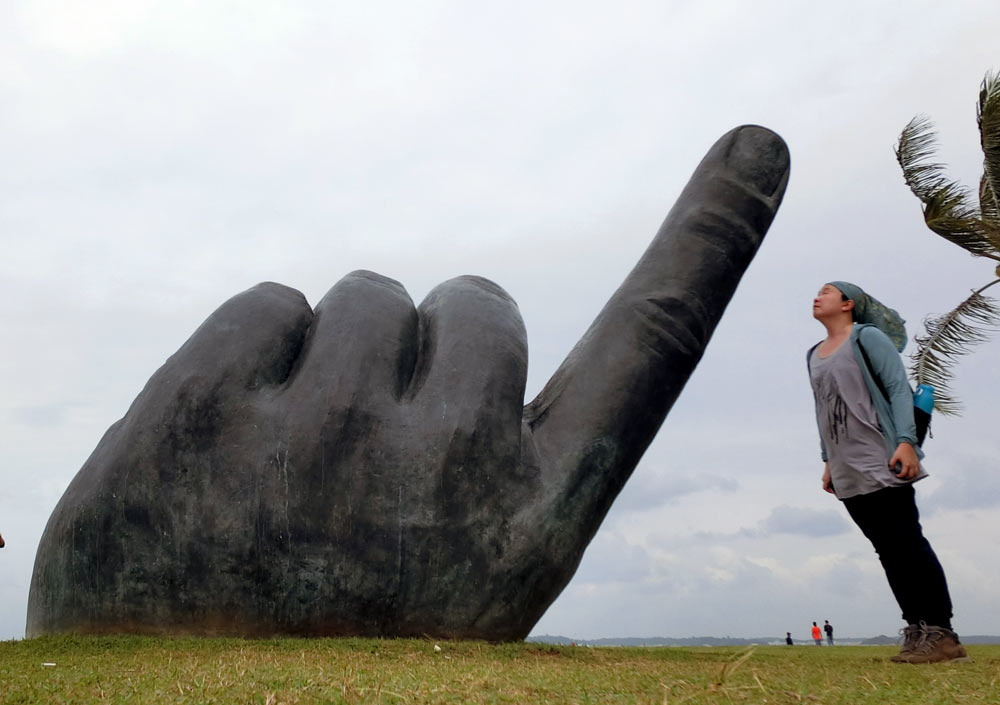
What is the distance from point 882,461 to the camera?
16.8 feet

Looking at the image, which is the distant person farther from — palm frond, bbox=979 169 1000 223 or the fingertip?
palm frond, bbox=979 169 1000 223

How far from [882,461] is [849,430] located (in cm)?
25

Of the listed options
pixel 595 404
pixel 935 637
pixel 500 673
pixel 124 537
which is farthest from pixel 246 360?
pixel 935 637

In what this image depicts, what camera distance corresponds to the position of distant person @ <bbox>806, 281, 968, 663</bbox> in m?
4.95

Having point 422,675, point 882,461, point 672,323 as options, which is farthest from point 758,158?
point 422,675

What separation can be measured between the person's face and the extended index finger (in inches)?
42.6

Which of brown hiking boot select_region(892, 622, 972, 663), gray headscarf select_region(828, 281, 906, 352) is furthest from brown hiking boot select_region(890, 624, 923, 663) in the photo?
gray headscarf select_region(828, 281, 906, 352)

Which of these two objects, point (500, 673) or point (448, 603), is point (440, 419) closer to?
point (448, 603)

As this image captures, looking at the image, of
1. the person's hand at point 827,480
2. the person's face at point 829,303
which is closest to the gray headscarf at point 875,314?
the person's face at point 829,303

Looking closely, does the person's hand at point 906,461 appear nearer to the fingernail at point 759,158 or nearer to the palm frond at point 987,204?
the fingernail at point 759,158

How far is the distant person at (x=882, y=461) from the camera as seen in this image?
4949 mm

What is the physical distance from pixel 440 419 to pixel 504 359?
61cm

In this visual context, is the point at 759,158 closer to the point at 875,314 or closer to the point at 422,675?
the point at 875,314

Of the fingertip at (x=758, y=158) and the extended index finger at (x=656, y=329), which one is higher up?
the fingertip at (x=758, y=158)
